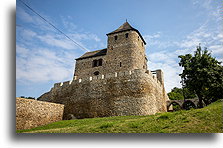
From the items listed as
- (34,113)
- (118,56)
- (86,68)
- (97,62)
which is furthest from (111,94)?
(86,68)

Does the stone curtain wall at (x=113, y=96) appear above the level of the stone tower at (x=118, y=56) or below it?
below

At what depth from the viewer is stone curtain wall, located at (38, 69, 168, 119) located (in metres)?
9.20

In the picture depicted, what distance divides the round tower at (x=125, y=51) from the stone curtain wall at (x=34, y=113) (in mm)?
7654

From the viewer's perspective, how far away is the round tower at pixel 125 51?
1628 cm

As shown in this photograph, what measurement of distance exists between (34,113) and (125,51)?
10.5 metres

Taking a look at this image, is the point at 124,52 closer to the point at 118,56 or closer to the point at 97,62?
the point at 118,56

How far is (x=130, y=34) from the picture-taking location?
675 inches

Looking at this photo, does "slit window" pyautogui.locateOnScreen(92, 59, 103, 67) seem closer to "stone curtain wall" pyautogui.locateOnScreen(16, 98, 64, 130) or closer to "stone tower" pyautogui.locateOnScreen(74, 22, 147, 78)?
"stone tower" pyautogui.locateOnScreen(74, 22, 147, 78)

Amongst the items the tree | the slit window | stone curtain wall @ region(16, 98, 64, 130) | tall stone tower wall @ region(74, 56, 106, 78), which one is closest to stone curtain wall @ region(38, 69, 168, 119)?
stone curtain wall @ region(16, 98, 64, 130)

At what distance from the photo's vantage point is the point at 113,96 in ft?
32.4

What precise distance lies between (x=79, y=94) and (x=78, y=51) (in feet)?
15.6

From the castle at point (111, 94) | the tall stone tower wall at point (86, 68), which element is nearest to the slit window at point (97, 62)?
the tall stone tower wall at point (86, 68)

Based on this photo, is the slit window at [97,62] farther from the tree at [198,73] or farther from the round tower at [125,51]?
the tree at [198,73]

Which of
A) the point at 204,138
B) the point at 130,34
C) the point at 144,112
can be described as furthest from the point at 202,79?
the point at 130,34
